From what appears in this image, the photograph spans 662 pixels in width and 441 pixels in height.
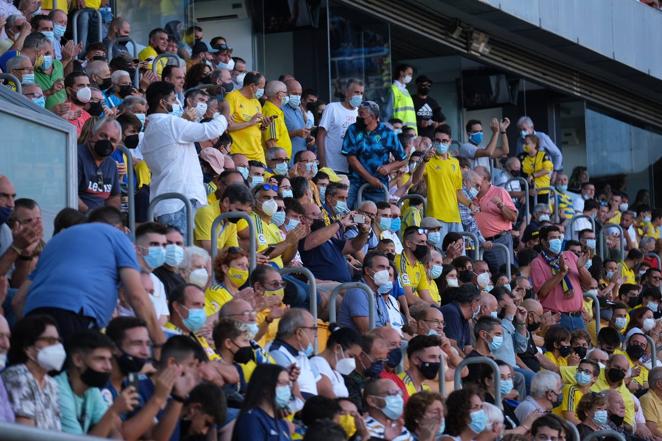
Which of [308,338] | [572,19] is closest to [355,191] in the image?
[308,338]

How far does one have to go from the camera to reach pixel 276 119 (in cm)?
1597

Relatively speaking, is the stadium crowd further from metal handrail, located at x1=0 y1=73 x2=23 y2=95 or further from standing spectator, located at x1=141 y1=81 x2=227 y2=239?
metal handrail, located at x1=0 y1=73 x2=23 y2=95

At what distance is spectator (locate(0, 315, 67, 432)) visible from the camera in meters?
6.93

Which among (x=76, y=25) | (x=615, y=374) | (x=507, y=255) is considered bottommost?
(x=615, y=374)

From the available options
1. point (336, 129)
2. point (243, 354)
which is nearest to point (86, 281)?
point (243, 354)

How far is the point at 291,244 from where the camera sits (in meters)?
12.4

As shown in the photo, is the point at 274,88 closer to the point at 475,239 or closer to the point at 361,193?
the point at 361,193

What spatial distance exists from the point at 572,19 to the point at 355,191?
35.6 ft

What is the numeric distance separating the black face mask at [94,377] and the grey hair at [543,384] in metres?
6.36

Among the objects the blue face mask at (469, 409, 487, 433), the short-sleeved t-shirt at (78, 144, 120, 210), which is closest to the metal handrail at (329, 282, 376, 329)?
the blue face mask at (469, 409, 487, 433)

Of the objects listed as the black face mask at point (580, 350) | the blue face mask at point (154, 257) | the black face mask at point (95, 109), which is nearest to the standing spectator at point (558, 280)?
the black face mask at point (580, 350)

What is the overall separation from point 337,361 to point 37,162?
2.25 metres

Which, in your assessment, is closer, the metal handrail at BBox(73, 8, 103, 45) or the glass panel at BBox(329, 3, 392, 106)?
the metal handrail at BBox(73, 8, 103, 45)

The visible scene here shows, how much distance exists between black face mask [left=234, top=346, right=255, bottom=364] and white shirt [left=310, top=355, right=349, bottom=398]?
0.75 meters
